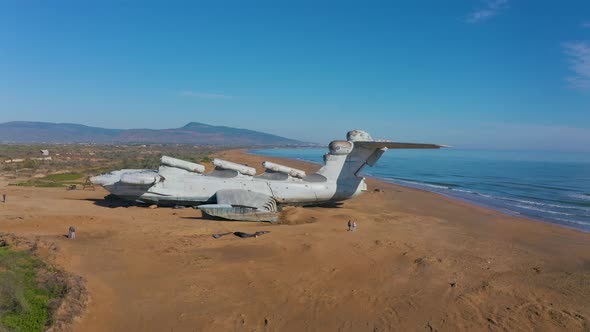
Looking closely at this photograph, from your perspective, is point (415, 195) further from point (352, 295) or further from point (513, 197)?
point (352, 295)

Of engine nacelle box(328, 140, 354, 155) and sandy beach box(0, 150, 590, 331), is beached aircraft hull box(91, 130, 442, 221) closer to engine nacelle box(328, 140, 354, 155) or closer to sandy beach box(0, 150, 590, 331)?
engine nacelle box(328, 140, 354, 155)

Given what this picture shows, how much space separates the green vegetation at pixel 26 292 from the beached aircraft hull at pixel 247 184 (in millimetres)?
7446

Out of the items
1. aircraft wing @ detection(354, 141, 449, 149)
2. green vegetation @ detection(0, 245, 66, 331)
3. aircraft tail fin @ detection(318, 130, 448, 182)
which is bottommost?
green vegetation @ detection(0, 245, 66, 331)

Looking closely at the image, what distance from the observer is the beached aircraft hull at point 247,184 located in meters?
16.1

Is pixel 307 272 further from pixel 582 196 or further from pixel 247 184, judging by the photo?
pixel 582 196

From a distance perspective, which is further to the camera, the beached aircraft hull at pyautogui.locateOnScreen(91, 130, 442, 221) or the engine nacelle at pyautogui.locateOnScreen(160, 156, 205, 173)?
the engine nacelle at pyautogui.locateOnScreen(160, 156, 205, 173)

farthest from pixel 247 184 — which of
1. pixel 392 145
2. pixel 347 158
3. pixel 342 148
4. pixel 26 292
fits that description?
pixel 26 292

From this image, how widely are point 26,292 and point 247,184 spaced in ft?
36.7

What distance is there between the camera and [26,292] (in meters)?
6.85

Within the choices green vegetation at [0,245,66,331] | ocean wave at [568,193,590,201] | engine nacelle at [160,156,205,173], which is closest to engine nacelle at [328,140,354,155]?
engine nacelle at [160,156,205,173]

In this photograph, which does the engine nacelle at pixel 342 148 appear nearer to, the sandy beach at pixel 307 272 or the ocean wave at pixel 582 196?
the sandy beach at pixel 307 272

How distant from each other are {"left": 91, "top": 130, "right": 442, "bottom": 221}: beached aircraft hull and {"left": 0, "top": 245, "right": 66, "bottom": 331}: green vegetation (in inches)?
293

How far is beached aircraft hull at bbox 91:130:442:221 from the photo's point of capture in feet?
52.9

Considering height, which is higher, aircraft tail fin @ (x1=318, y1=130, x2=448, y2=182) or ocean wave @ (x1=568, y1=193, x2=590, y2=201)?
aircraft tail fin @ (x1=318, y1=130, x2=448, y2=182)
